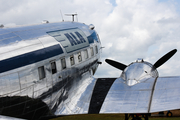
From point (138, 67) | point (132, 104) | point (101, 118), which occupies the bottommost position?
point (101, 118)

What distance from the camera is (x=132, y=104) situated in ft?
31.9

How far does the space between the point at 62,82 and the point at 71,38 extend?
2.64 meters

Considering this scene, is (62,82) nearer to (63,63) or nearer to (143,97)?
(63,63)

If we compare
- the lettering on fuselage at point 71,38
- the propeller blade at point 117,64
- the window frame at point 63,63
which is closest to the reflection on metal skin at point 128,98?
the window frame at point 63,63

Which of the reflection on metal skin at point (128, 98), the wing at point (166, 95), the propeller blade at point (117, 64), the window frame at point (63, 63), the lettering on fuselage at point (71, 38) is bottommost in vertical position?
the propeller blade at point (117, 64)

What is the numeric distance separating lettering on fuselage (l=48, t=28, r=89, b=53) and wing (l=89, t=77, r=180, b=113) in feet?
8.99

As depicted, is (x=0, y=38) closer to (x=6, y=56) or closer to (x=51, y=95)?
(x=6, y=56)

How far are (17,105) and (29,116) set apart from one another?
0.91 m

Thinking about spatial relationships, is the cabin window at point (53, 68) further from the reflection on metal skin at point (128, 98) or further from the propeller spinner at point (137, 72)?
the propeller spinner at point (137, 72)

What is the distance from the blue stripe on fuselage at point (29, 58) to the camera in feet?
24.5

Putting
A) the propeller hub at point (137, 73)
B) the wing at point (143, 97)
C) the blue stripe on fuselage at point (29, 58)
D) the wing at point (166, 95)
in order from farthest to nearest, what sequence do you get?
1. the propeller hub at point (137, 73)
2. the wing at point (143, 97)
3. the wing at point (166, 95)
4. the blue stripe on fuselage at point (29, 58)

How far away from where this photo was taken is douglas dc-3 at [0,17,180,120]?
306 inches

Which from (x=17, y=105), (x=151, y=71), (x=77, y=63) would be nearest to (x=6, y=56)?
(x=17, y=105)

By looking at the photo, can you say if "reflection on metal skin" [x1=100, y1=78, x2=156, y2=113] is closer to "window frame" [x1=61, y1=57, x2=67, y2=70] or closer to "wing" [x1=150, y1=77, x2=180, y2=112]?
"wing" [x1=150, y1=77, x2=180, y2=112]
